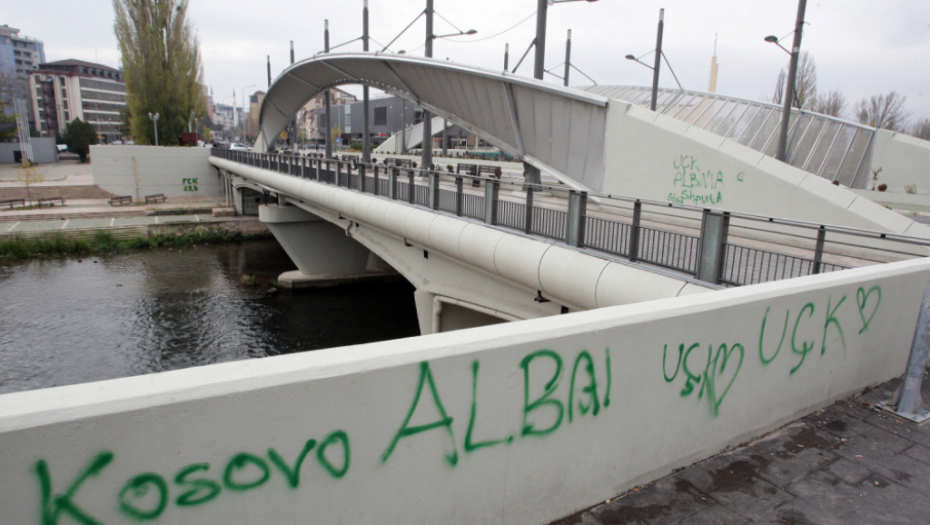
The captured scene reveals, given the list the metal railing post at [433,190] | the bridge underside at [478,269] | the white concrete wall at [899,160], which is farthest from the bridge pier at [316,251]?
the white concrete wall at [899,160]

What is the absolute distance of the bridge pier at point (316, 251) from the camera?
2922 cm

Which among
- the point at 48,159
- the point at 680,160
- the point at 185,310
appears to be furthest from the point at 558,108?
the point at 48,159

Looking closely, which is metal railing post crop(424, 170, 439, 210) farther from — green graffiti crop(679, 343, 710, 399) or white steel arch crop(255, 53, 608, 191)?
green graffiti crop(679, 343, 710, 399)

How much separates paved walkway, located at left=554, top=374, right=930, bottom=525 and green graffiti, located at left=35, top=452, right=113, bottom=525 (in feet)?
7.77

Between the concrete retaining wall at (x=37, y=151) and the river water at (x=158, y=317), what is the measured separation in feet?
158

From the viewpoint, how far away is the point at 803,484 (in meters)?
3.70

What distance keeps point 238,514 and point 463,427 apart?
1060 millimetres

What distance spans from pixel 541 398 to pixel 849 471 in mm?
2437

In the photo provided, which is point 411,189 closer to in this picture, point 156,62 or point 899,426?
point 899,426

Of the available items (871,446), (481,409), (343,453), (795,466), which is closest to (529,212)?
(871,446)

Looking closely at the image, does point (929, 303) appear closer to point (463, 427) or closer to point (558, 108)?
point (463, 427)

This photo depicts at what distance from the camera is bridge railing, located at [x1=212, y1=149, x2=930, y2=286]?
21.6 ft

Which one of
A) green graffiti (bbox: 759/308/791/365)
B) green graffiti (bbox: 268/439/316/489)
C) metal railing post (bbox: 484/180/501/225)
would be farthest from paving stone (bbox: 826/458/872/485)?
metal railing post (bbox: 484/180/501/225)

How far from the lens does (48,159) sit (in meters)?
70.5
